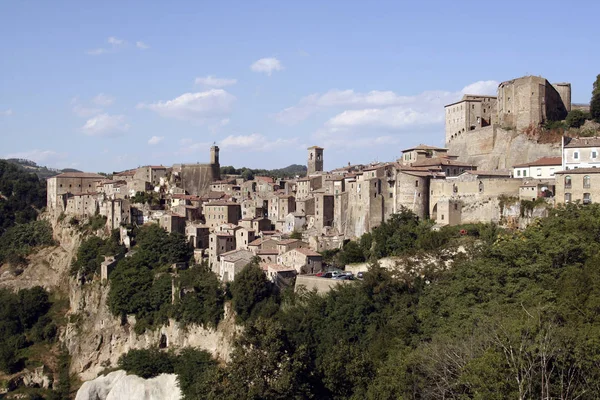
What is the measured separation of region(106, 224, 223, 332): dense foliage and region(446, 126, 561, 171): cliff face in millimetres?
21040

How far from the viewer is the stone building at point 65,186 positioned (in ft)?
243

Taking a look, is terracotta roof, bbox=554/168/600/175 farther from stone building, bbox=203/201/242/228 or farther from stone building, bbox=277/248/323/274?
stone building, bbox=203/201/242/228

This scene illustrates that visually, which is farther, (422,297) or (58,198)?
(58,198)

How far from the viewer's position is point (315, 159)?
7456 cm

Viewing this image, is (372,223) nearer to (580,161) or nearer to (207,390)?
(580,161)

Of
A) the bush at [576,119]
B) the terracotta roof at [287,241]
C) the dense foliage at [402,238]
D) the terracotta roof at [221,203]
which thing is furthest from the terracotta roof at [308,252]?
the bush at [576,119]

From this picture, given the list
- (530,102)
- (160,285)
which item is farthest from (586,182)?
(160,285)

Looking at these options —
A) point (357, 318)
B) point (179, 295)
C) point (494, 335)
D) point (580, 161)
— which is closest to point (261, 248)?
point (179, 295)

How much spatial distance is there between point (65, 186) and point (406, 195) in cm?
4175

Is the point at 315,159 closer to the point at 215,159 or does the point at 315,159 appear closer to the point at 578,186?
the point at 215,159

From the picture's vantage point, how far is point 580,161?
43.2 meters

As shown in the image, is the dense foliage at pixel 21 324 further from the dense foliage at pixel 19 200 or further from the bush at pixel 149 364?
the dense foliage at pixel 19 200

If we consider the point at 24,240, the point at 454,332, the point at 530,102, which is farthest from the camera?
the point at 24,240

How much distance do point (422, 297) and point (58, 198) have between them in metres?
48.5
